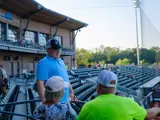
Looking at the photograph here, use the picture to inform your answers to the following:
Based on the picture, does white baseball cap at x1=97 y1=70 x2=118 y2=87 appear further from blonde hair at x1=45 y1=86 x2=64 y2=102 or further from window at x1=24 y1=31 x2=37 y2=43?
window at x1=24 y1=31 x2=37 y2=43

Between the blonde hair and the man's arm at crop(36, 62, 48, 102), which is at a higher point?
the man's arm at crop(36, 62, 48, 102)

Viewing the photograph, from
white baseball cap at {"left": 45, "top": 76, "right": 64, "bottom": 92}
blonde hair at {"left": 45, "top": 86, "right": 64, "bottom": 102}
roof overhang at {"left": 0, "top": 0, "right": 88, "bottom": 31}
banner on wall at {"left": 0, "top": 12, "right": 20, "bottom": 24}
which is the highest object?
roof overhang at {"left": 0, "top": 0, "right": 88, "bottom": 31}

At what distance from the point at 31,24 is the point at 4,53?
6.34 meters

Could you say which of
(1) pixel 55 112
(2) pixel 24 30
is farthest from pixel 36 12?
(1) pixel 55 112

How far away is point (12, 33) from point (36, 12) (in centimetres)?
337

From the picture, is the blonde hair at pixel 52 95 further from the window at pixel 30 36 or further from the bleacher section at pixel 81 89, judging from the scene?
the window at pixel 30 36

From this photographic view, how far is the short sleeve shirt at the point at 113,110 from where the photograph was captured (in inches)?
73.7

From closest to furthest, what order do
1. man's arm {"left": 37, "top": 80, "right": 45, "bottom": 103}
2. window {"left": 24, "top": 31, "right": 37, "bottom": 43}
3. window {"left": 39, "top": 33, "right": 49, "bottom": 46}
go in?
man's arm {"left": 37, "top": 80, "right": 45, "bottom": 103} < window {"left": 24, "top": 31, "right": 37, "bottom": 43} < window {"left": 39, "top": 33, "right": 49, "bottom": 46}

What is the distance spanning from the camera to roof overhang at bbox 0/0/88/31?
20562 millimetres

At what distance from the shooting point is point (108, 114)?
6.23ft

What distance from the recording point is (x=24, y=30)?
23828 mm

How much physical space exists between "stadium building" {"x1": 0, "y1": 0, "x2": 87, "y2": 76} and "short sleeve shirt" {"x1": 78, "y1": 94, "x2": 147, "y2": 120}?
17.0m

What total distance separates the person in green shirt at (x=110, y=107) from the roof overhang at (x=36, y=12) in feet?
62.4

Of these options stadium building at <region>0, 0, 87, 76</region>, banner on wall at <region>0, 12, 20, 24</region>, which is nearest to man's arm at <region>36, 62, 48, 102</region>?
stadium building at <region>0, 0, 87, 76</region>
